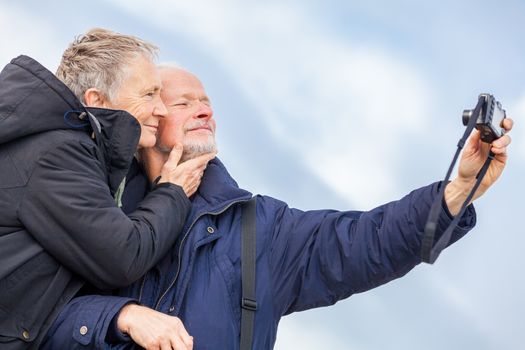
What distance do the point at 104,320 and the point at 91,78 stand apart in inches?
43.6

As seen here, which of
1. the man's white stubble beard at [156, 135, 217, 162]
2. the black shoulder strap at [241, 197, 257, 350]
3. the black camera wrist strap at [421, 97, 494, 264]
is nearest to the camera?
the black camera wrist strap at [421, 97, 494, 264]

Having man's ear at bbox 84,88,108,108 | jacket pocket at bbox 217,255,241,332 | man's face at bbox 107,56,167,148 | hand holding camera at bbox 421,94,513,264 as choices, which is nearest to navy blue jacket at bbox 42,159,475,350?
jacket pocket at bbox 217,255,241,332

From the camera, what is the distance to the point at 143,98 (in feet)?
13.8

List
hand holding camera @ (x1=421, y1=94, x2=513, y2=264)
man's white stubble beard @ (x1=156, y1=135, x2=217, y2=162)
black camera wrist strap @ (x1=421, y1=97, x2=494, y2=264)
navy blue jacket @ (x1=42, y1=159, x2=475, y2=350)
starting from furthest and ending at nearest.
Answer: man's white stubble beard @ (x1=156, y1=135, x2=217, y2=162) → navy blue jacket @ (x1=42, y1=159, x2=475, y2=350) → hand holding camera @ (x1=421, y1=94, x2=513, y2=264) → black camera wrist strap @ (x1=421, y1=97, x2=494, y2=264)

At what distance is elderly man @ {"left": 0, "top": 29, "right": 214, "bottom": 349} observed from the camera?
3.61 m

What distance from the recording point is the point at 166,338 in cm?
363

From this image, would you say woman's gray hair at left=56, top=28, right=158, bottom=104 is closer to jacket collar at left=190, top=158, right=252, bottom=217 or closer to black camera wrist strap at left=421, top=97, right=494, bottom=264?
jacket collar at left=190, top=158, right=252, bottom=217

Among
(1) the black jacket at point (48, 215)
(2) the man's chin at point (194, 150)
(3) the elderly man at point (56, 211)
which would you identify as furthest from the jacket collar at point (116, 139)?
(2) the man's chin at point (194, 150)

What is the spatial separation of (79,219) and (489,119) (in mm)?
1708

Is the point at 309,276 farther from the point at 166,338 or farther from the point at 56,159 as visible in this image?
the point at 56,159

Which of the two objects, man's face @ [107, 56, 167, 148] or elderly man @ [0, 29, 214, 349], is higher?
man's face @ [107, 56, 167, 148]

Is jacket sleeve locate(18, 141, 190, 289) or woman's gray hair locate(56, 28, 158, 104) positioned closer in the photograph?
jacket sleeve locate(18, 141, 190, 289)

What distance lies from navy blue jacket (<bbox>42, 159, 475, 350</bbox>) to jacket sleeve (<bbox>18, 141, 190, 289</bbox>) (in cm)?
21

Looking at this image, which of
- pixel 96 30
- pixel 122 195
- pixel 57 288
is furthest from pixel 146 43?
pixel 57 288
